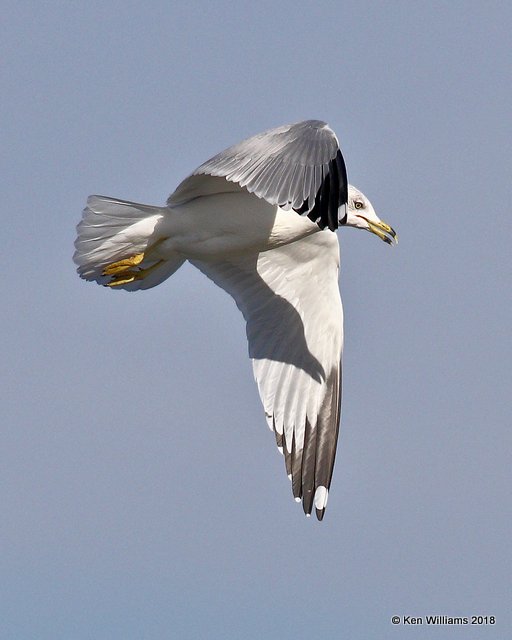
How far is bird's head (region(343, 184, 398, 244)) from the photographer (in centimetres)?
1162

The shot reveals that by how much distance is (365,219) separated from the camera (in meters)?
11.7

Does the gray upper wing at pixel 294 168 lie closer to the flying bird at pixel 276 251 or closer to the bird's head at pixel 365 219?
the flying bird at pixel 276 251

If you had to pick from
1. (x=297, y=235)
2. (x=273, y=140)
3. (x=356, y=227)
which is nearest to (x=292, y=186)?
(x=273, y=140)

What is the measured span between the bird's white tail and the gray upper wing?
0.91 m

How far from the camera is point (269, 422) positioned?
40.4 ft

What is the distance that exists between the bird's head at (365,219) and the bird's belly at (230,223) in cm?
61

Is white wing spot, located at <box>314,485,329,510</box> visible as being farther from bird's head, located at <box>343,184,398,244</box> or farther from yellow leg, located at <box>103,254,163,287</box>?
yellow leg, located at <box>103,254,163,287</box>

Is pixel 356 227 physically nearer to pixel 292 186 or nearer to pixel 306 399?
pixel 306 399

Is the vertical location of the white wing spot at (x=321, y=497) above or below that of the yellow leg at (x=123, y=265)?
below

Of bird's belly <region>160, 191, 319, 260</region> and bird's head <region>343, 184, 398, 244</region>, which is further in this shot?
bird's head <region>343, 184, 398, 244</region>

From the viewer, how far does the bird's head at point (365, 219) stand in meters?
11.6

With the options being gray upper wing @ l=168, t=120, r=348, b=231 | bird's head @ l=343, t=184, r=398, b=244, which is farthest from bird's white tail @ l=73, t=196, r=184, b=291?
bird's head @ l=343, t=184, r=398, b=244

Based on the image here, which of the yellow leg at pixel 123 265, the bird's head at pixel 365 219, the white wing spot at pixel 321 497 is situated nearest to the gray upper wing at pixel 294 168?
the yellow leg at pixel 123 265

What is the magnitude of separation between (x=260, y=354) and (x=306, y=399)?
0.54 m
